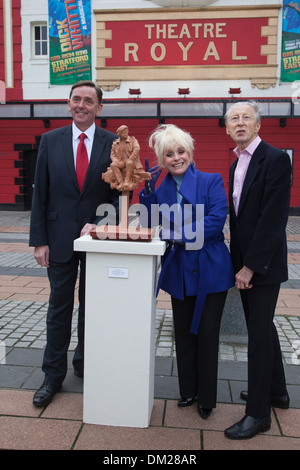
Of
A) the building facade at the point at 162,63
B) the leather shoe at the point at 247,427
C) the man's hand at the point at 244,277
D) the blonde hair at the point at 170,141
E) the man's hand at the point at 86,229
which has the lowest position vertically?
the leather shoe at the point at 247,427

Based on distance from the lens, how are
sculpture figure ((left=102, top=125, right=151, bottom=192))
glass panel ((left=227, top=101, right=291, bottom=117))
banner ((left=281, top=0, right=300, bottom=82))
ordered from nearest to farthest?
sculpture figure ((left=102, top=125, right=151, bottom=192)), glass panel ((left=227, top=101, right=291, bottom=117)), banner ((left=281, top=0, right=300, bottom=82))

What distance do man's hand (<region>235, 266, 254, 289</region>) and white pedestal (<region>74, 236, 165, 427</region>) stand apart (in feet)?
1.52

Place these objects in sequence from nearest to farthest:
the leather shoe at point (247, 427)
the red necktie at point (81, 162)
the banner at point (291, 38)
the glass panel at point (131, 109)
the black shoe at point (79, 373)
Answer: the leather shoe at point (247, 427) → the red necktie at point (81, 162) → the black shoe at point (79, 373) → the banner at point (291, 38) → the glass panel at point (131, 109)

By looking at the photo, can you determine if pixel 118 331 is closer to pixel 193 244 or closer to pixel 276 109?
pixel 193 244

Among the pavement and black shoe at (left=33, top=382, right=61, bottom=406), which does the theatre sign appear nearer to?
the pavement

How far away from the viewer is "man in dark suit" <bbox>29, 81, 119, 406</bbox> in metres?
2.76

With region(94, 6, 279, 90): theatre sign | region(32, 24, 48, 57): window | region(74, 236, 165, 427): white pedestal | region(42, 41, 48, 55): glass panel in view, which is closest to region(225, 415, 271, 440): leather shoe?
region(74, 236, 165, 427): white pedestal

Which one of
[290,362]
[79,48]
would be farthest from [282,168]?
[79,48]

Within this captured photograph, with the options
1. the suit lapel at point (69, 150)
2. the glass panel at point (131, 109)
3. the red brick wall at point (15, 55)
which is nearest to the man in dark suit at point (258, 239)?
the suit lapel at point (69, 150)

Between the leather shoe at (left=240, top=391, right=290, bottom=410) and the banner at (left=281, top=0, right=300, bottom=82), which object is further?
the banner at (left=281, top=0, right=300, bottom=82)

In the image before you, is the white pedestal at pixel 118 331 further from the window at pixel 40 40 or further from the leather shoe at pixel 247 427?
the window at pixel 40 40

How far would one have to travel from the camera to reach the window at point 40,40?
13.7m

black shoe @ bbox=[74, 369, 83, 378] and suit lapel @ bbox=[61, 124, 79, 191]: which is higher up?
suit lapel @ bbox=[61, 124, 79, 191]

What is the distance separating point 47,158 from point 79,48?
11684 mm
